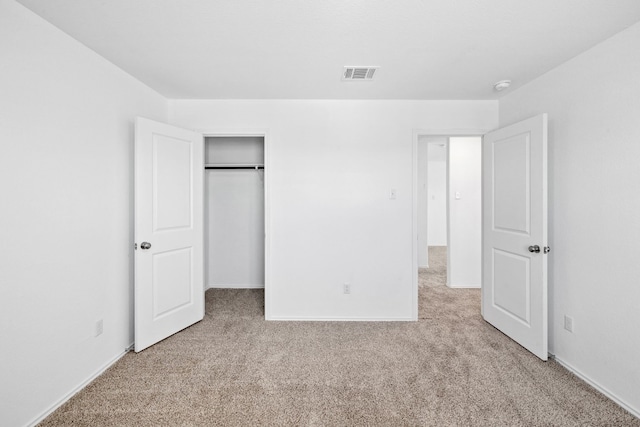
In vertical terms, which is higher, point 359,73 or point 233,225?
point 359,73

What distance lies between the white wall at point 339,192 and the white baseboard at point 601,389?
4.24ft

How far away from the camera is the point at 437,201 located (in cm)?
884

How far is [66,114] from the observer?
192 cm

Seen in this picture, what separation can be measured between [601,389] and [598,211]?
1218 millimetres

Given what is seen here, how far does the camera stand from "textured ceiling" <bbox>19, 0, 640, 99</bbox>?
5.44 ft

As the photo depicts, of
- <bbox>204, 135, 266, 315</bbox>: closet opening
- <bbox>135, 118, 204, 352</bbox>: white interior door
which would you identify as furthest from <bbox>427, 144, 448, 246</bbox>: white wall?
<bbox>135, 118, 204, 352</bbox>: white interior door

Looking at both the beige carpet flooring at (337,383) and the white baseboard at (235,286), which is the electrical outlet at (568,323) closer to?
the beige carpet flooring at (337,383)

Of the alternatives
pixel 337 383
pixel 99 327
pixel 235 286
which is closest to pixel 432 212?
pixel 235 286

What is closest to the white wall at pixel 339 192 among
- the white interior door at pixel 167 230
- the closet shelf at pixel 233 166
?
the white interior door at pixel 167 230

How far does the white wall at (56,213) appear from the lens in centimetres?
159

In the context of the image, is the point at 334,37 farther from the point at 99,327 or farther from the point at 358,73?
the point at 99,327

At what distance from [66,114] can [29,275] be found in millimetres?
1041

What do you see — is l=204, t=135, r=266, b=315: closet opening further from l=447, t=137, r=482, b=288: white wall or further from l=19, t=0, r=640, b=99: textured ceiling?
l=447, t=137, r=482, b=288: white wall

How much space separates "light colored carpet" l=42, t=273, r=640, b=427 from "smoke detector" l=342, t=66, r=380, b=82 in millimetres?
2395
